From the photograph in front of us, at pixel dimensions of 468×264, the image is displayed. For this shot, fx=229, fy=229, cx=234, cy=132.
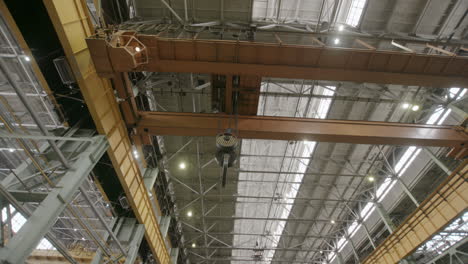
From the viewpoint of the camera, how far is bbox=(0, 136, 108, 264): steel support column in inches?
184

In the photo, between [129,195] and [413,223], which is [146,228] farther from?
[413,223]

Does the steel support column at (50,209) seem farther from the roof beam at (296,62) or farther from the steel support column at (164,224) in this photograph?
the steel support column at (164,224)

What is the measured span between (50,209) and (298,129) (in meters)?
7.76

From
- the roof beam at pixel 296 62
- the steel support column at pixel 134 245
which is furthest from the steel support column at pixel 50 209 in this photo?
the steel support column at pixel 134 245

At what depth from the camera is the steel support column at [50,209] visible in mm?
4684

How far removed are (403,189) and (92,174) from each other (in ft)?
56.7

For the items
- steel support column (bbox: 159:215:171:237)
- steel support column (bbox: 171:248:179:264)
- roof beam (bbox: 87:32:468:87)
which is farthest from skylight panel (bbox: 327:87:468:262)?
steel support column (bbox: 171:248:179:264)

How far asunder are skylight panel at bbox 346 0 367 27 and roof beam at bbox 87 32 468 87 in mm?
4926

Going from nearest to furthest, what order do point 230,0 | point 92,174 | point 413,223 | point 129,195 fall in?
point 92,174, point 129,195, point 230,0, point 413,223

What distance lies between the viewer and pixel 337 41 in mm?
10820

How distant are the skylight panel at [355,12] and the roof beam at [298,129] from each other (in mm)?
5684

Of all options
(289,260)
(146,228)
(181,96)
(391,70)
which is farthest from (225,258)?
(391,70)

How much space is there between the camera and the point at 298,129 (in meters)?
8.60

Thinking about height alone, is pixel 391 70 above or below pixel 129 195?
above
